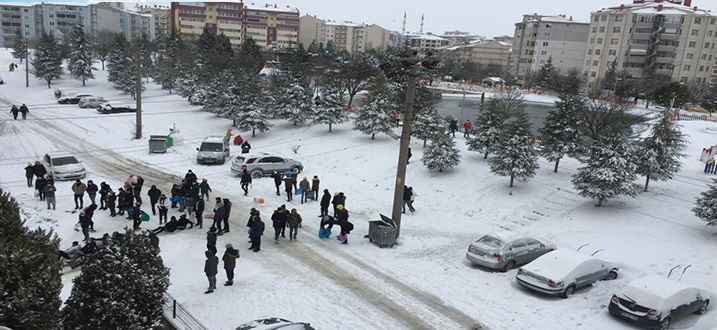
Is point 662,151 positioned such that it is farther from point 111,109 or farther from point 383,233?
point 111,109

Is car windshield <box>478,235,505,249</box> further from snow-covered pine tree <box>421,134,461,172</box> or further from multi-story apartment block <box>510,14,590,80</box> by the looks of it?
multi-story apartment block <box>510,14,590,80</box>

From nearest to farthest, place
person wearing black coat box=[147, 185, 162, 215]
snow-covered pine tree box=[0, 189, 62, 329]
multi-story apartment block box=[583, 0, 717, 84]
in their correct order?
1. snow-covered pine tree box=[0, 189, 62, 329]
2. person wearing black coat box=[147, 185, 162, 215]
3. multi-story apartment block box=[583, 0, 717, 84]

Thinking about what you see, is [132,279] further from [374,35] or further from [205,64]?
[374,35]

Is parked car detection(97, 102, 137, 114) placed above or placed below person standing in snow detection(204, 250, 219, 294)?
below

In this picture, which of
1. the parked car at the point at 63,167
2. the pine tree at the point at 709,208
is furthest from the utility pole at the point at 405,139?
the parked car at the point at 63,167

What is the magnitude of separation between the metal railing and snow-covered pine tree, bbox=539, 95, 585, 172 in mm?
21264

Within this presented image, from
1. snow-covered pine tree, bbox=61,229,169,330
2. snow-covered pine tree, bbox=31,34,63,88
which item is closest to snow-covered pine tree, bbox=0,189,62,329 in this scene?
snow-covered pine tree, bbox=61,229,169,330

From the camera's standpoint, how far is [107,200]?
1920cm

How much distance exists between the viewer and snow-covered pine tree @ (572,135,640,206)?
21.0 m

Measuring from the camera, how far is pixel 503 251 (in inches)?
621

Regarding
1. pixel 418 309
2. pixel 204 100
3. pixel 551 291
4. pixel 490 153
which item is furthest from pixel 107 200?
pixel 204 100

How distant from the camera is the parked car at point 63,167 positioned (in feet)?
78.2

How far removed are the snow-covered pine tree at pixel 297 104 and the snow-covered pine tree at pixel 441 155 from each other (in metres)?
15.2

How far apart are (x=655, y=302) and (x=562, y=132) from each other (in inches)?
635
